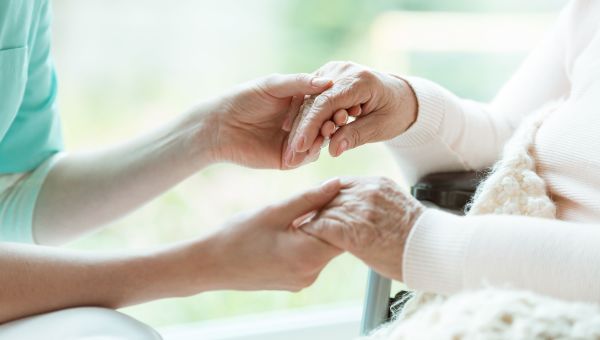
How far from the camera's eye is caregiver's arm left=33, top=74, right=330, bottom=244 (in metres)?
1.32

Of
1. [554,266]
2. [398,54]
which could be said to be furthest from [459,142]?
[398,54]

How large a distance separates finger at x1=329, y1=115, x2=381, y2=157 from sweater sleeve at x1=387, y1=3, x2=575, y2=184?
0.34 feet

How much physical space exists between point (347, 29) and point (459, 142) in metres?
1.14

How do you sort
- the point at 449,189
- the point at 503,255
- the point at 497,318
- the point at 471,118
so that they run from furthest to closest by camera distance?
the point at 471,118, the point at 449,189, the point at 503,255, the point at 497,318

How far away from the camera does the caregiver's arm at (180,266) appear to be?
3.34 feet

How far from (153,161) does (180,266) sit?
344 mm

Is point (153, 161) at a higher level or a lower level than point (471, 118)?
Result: lower

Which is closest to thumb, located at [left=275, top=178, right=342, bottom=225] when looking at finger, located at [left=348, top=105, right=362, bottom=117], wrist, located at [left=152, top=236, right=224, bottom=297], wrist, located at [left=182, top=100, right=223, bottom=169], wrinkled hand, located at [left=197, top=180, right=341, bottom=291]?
wrinkled hand, located at [left=197, top=180, right=341, bottom=291]

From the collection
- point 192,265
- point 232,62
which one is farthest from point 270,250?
point 232,62

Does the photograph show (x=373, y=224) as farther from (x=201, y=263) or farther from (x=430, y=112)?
(x=430, y=112)

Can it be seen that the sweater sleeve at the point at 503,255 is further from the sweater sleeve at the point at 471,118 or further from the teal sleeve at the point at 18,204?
the teal sleeve at the point at 18,204

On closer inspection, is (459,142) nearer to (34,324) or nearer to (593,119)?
(593,119)

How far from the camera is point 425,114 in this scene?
4.32ft

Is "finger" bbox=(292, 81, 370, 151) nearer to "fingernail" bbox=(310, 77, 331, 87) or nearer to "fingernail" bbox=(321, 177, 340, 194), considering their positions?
"fingernail" bbox=(310, 77, 331, 87)
